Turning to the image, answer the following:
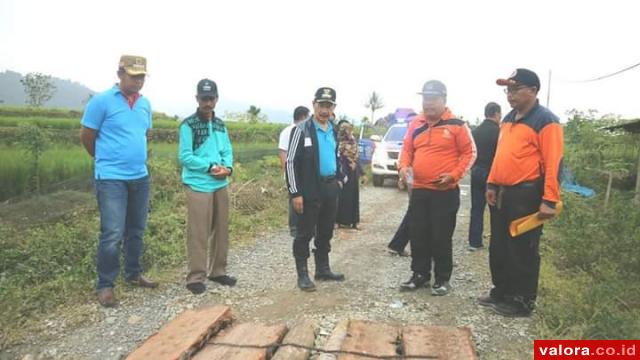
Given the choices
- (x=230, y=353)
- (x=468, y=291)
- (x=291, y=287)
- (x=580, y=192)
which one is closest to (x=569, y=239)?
(x=468, y=291)

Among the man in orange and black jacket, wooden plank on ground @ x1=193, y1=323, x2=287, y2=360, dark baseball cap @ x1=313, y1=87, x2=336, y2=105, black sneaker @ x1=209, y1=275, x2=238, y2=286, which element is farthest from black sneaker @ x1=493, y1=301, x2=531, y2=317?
black sneaker @ x1=209, y1=275, x2=238, y2=286

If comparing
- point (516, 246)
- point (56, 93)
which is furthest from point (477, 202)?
point (56, 93)

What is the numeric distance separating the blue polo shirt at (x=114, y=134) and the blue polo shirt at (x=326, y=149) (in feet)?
4.97

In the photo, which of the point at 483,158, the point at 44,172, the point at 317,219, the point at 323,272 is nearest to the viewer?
the point at 317,219

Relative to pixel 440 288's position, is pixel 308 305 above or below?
below

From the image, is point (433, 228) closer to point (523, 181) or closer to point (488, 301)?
point (488, 301)

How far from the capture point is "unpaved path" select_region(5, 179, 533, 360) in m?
3.13

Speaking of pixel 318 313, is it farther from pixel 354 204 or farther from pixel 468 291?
pixel 354 204

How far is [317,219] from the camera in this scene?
4.30m

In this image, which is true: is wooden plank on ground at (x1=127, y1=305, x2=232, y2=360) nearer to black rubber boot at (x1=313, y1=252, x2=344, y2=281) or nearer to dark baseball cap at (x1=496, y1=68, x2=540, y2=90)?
black rubber boot at (x1=313, y1=252, x2=344, y2=281)

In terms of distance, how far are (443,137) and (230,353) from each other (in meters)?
2.42

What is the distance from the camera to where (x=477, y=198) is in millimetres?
5691

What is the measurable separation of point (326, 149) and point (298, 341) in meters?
1.81

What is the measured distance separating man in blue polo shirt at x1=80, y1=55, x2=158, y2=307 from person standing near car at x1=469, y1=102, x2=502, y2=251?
12.5 feet
